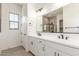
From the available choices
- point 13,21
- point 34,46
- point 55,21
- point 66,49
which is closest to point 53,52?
point 66,49

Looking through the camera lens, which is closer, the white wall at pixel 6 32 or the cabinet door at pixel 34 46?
the cabinet door at pixel 34 46

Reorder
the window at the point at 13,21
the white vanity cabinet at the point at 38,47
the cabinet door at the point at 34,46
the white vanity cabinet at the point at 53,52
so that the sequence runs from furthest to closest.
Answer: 1. the window at the point at 13,21
2. the cabinet door at the point at 34,46
3. the white vanity cabinet at the point at 38,47
4. the white vanity cabinet at the point at 53,52

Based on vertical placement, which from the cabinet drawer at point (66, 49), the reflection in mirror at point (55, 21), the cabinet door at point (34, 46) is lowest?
the cabinet door at point (34, 46)

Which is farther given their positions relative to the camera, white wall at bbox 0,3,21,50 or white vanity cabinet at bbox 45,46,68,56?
white wall at bbox 0,3,21,50

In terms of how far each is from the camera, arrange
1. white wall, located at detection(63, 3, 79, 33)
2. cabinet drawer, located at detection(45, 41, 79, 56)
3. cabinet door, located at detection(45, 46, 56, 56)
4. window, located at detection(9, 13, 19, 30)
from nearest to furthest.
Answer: cabinet drawer, located at detection(45, 41, 79, 56) → cabinet door, located at detection(45, 46, 56, 56) → white wall, located at detection(63, 3, 79, 33) → window, located at detection(9, 13, 19, 30)

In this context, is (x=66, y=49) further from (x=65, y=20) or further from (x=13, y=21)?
(x=13, y=21)

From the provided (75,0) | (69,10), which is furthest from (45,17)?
(75,0)

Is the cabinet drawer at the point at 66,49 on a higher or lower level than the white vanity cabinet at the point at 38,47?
higher

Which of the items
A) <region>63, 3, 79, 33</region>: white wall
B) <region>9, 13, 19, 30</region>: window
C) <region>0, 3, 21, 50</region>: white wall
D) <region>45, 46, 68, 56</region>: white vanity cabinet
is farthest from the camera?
<region>9, 13, 19, 30</region>: window

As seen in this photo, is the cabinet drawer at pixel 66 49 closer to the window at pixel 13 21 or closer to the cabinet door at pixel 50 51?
the cabinet door at pixel 50 51

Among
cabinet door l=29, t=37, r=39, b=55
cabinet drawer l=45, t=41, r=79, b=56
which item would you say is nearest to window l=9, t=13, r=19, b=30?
cabinet door l=29, t=37, r=39, b=55

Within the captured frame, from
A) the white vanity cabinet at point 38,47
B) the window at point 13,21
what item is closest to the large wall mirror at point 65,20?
the white vanity cabinet at point 38,47

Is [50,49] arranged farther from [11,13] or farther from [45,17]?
[11,13]

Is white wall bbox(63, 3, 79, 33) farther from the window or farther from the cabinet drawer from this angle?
the window
